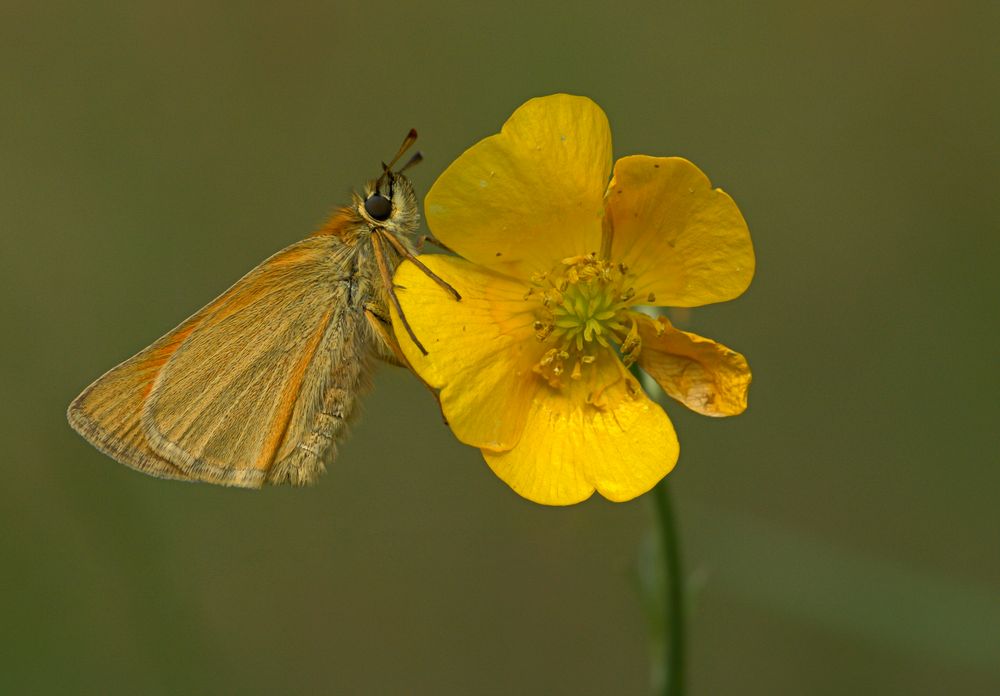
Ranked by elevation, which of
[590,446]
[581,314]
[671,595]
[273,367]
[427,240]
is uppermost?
[427,240]

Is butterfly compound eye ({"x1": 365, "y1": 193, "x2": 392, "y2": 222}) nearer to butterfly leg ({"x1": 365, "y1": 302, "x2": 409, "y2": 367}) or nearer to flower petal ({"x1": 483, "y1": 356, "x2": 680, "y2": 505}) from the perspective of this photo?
butterfly leg ({"x1": 365, "y1": 302, "x2": 409, "y2": 367})

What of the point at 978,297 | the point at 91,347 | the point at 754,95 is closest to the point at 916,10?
the point at 754,95

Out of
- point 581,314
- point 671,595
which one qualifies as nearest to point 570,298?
point 581,314

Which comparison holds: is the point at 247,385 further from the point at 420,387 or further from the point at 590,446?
the point at 420,387

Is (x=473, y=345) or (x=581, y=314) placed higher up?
(x=581, y=314)

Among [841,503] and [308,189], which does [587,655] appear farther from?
[308,189]

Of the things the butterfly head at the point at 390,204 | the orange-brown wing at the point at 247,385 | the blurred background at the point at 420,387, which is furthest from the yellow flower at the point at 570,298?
the blurred background at the point at 420,387

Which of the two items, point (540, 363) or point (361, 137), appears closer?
point (540, 363)

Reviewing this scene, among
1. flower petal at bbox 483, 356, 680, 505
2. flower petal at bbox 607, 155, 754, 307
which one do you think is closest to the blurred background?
flower petal at bbox 483, 356, 680, 505
